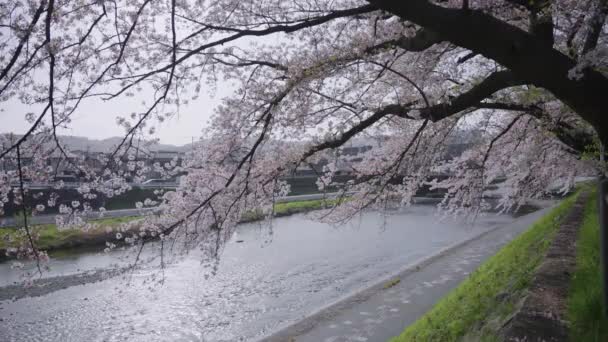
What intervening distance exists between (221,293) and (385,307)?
202 inches

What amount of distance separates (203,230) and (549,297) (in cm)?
390

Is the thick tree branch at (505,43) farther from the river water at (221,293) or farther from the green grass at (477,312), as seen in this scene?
the river water at (221,293)

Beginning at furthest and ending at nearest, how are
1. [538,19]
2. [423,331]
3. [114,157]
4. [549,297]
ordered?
[423,331] → [549,297] → [114,157] → [538,19]

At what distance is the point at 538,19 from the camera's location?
303 centimetres

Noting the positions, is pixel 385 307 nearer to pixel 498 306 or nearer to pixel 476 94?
pixel 498 306

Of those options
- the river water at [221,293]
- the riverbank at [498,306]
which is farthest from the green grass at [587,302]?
the river water at [221,293]

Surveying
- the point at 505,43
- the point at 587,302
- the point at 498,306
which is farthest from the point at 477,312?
the point at 505,43

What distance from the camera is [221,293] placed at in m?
11.6

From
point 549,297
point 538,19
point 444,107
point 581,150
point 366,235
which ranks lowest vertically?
point 366,235

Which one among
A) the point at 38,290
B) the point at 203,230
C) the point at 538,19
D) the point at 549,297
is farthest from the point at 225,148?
the point at 38,290

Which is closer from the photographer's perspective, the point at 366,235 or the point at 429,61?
the point at 429,61

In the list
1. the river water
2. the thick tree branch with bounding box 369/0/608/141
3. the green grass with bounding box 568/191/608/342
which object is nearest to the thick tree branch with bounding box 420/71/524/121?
the thick tree branch with bounding box 369/0/608/141

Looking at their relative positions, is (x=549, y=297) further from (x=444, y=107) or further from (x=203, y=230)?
(x=203, y=230)

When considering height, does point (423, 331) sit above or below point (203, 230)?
below
